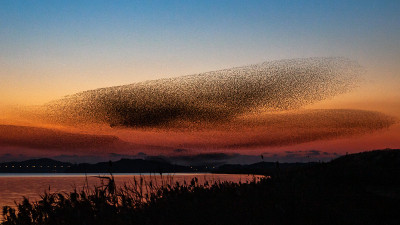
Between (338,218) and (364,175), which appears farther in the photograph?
(364,175)

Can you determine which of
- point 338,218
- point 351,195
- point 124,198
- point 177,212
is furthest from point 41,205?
point 351,195

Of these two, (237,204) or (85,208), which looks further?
(85,208)

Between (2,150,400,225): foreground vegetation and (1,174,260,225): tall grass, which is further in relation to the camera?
(1,174,260,225): tall grass

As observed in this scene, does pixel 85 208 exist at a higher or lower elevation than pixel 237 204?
higher

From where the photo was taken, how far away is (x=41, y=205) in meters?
16.7

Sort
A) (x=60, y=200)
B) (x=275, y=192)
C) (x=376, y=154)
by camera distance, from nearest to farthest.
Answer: (x=60, y=200)
(x=275, y=192)
(x=376, y=154)

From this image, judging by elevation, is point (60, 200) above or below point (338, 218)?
above

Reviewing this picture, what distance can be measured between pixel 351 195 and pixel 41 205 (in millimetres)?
13678

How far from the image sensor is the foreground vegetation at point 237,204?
14.2 m

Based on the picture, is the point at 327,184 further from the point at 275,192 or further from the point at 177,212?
the point at 177,212

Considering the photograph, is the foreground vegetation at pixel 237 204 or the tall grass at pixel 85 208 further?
the tall grass at pixel 85 208

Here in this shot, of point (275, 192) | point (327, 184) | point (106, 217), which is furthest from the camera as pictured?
point (327, 184)

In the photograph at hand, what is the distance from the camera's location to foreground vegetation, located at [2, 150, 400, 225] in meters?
14.2

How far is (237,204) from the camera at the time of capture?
15.8 metres
